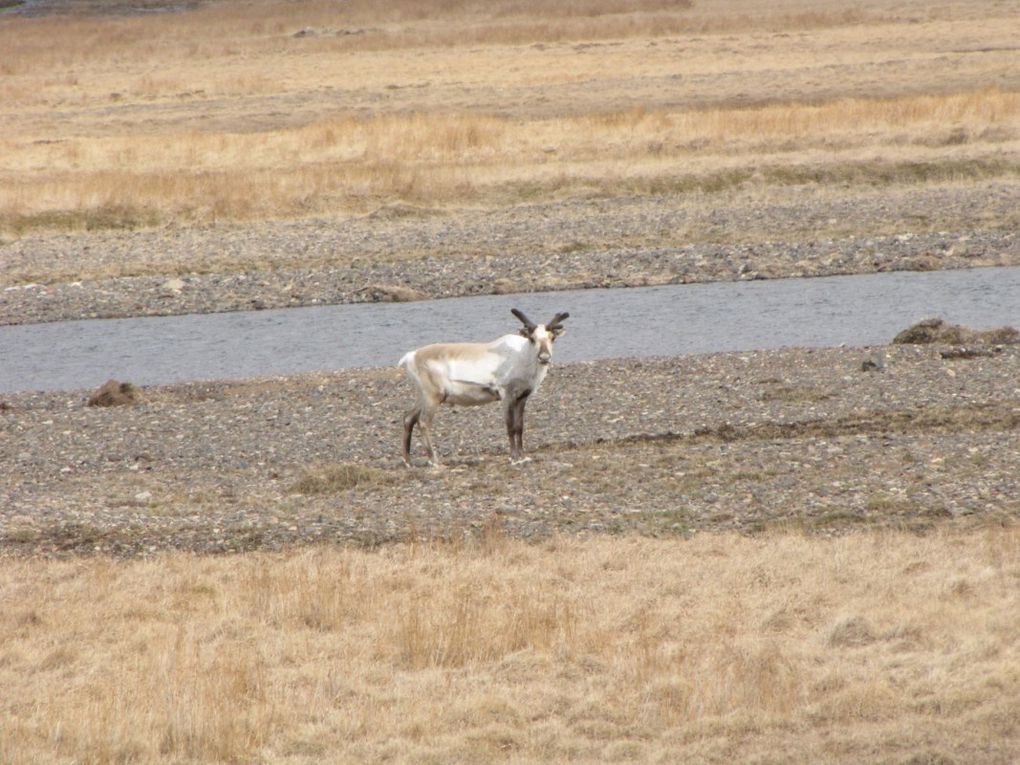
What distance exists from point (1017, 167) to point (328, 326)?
14301 mm

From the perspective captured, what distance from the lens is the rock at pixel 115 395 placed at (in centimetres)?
1780

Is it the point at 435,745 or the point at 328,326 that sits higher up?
the point at 435,745

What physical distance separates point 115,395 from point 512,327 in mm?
5760

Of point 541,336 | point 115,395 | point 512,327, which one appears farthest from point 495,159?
point 541,336

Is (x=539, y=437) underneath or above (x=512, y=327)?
above

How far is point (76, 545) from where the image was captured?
40.2ft

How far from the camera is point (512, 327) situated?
69.9 ft

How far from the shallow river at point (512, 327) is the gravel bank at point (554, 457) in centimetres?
145

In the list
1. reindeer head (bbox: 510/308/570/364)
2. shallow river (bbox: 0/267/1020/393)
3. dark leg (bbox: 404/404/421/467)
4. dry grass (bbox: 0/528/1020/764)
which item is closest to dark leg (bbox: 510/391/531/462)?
reindeer head (bbox: 510/308/570/364)

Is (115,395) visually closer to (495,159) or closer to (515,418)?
(515,418)

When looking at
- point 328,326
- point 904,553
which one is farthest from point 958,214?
point 904,553

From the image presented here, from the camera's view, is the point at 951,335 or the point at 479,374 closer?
the point at 479,374

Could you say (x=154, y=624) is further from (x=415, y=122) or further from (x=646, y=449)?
(x=415, y=122)

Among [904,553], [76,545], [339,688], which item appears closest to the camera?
[339,688]
